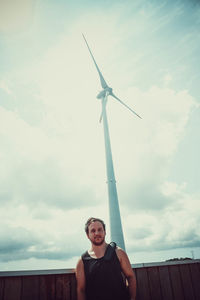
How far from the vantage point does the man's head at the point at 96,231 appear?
349cm

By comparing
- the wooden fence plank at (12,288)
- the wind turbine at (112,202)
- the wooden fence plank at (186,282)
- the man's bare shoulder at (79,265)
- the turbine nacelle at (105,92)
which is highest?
the turbine nacelle at (105,92)

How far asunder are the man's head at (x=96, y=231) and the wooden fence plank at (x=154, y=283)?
→ 175 centimetres

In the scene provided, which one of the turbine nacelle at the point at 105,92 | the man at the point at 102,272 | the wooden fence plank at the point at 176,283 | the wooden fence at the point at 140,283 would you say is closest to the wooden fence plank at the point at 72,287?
the wooden fence at the point at 140,283

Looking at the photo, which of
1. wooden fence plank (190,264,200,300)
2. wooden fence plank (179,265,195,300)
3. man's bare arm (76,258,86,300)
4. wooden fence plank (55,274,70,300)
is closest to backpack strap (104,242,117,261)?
man's bare arm (76,258,86,300)

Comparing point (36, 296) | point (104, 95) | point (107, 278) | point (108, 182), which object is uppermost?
point (104, 95)

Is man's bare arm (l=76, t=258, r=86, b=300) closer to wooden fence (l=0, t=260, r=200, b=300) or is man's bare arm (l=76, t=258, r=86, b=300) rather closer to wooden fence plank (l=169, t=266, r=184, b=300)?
wooden fence (l=0, t=260, r=200, b=300)

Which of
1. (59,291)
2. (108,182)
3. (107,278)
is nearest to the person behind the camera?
(107,278)

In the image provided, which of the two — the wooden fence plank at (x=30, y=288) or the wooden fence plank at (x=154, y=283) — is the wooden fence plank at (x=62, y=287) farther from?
the wooden fence plank at (x=154, y=283)

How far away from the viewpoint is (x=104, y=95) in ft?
79.2

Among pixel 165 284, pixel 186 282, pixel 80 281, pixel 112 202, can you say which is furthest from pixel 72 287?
pixel 112 202

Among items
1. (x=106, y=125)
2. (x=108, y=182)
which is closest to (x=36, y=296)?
(x=108, y=182)

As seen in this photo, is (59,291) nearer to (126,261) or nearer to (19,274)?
(19,274)

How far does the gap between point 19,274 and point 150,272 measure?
2.90m

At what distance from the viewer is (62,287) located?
360cm
